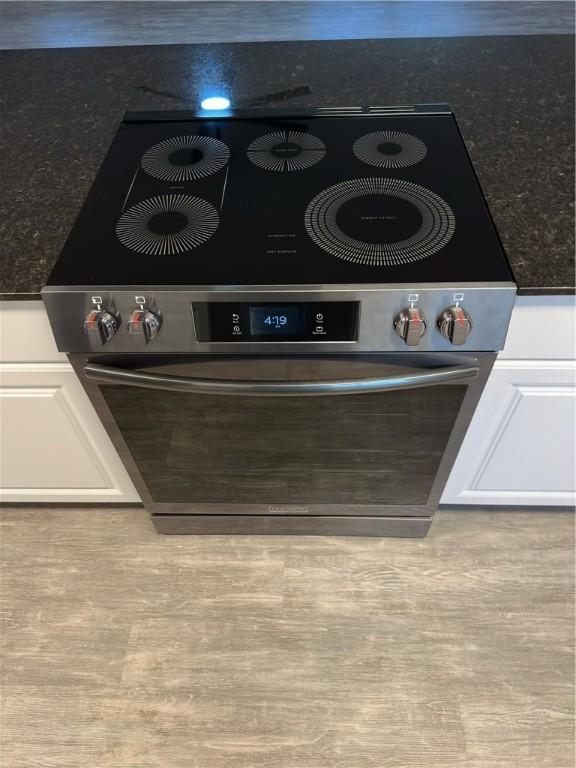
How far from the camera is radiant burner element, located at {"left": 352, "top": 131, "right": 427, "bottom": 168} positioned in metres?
1.03

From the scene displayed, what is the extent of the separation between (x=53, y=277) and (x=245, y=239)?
0.30 metres

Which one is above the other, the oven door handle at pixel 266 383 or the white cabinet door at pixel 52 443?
the oven door handle at pixel 266 383

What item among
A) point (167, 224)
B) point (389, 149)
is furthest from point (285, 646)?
point (389, 149)

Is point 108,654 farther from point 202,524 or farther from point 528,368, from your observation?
point 528,368

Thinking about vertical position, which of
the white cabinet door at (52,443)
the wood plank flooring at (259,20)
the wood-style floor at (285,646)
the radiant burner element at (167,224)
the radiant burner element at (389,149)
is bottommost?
the wood-style floor at (285,646)

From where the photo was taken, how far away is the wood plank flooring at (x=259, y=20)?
1.35 m

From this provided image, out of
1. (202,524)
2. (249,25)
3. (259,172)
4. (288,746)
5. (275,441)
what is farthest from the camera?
(202,524)

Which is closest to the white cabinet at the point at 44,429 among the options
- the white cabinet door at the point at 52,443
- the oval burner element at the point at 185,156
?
the white cabinet door at the point at 52,443

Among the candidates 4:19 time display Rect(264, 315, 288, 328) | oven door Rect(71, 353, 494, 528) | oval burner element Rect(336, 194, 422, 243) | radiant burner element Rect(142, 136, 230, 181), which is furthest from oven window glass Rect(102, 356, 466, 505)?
radiant burner element Rect(142, 136, 230, 181)

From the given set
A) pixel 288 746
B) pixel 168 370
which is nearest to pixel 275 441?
pixel 168 370

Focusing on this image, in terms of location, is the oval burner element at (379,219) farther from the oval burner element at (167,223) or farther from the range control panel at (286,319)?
the oval burner element at (167,223)

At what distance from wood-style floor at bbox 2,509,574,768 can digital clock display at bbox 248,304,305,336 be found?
32.4 inches

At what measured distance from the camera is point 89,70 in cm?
130

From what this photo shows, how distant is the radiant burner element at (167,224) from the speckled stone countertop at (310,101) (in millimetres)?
122
